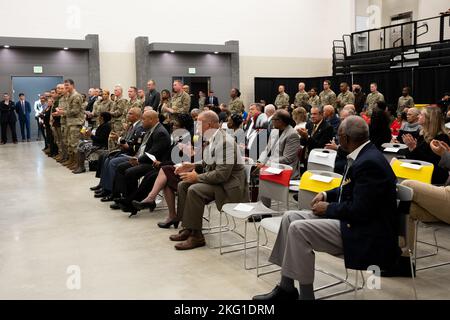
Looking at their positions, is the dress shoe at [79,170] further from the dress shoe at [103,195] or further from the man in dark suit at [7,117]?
the man in dark suit at [7,117]

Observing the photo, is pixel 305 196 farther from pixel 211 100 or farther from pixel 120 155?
pixel 211 100

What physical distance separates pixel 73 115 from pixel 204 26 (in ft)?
30.2

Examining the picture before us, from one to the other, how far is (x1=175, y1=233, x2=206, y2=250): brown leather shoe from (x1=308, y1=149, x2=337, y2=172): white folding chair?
133cm

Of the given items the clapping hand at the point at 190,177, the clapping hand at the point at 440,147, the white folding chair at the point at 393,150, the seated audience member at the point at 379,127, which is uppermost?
the seated audience member at the point at 379,127

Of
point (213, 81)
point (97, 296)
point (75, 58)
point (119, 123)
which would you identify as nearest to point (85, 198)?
point (119, 123)

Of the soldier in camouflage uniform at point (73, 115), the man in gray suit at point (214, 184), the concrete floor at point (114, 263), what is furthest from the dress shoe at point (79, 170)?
the man in gray suit at point (214, 184)

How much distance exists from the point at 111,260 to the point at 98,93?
848cm

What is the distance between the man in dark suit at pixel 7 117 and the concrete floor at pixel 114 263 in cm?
953

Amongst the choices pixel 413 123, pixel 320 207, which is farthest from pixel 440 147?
pixel 413 123

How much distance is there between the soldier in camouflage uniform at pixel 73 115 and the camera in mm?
9008

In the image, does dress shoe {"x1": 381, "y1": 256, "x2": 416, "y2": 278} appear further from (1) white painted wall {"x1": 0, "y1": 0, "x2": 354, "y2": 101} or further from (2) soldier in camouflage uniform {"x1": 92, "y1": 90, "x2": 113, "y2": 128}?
(1) white painted wall {"x1": 0, "y1": 0, "x2": 354, "y2": 101}

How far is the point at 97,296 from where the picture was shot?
3.26 meters
